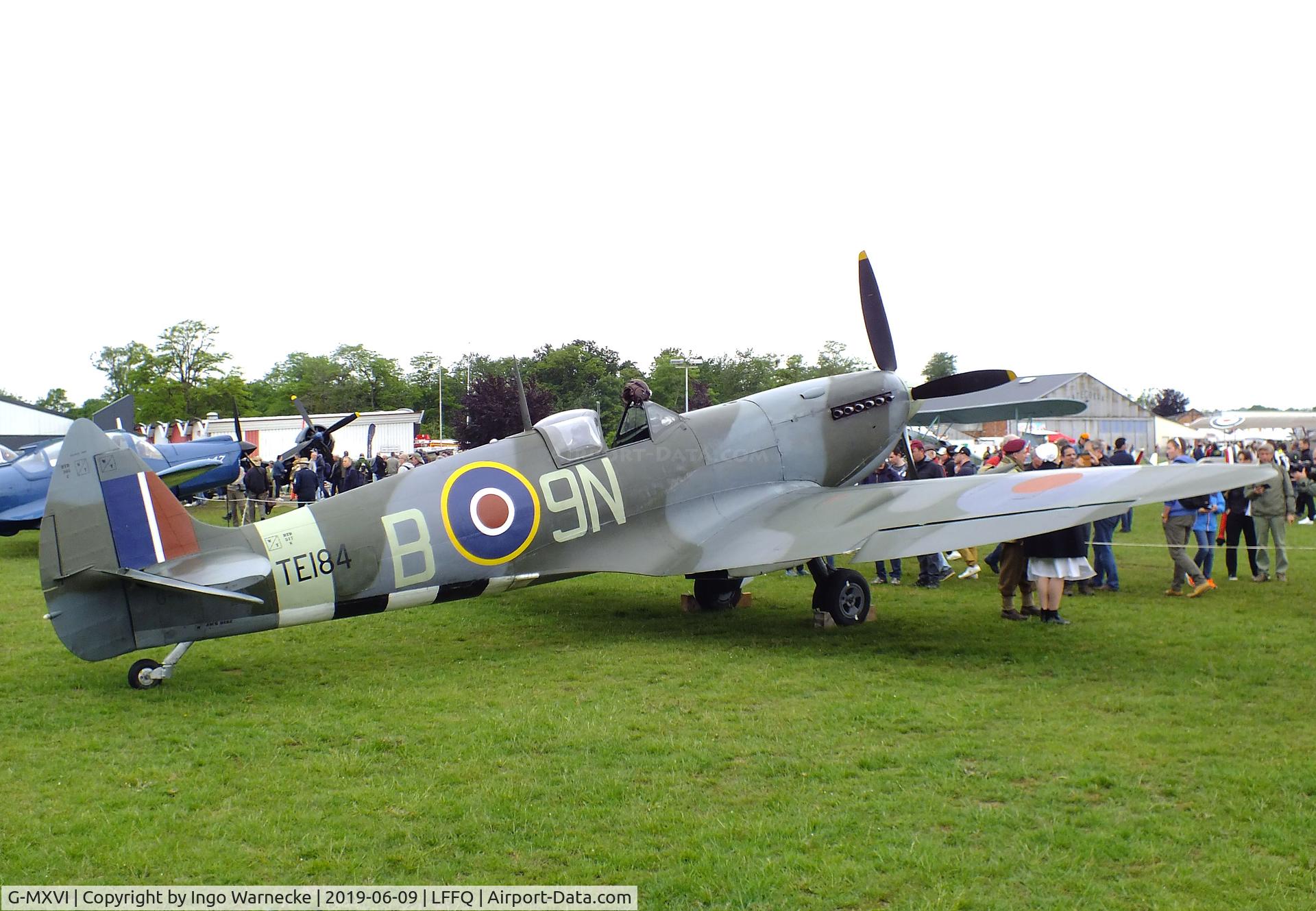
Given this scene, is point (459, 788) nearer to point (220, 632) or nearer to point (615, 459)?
point (220, 632)

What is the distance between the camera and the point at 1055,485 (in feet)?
26.6

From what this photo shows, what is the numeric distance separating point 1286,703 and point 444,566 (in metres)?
5.91

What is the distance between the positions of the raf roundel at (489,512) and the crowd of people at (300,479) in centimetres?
995

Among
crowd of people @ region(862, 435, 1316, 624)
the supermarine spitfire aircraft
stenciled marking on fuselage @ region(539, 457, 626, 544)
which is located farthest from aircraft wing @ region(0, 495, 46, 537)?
crowd of people @ region(862, 435, 1316, 624)

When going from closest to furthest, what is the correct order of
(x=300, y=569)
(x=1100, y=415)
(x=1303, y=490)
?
(x=300, y=569)
(x=1303, y=490)
(x=1100, y=415)

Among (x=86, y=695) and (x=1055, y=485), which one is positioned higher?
(x=1055, y=485)

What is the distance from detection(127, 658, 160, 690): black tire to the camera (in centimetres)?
687

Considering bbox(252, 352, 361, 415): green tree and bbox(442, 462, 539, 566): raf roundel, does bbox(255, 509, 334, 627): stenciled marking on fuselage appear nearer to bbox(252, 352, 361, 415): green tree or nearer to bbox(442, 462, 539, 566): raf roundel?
bbox(442, 462, 539, 566): raf roundel

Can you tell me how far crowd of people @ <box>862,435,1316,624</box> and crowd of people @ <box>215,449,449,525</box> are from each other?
1000 cm

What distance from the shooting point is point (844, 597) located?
29.7 ft

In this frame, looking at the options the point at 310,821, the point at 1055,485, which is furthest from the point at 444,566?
the point at 1055,485

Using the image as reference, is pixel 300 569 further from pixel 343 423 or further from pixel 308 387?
pixel 308 387

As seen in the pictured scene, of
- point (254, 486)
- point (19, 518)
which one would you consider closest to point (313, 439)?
point (254, 486)

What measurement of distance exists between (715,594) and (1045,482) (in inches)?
138
